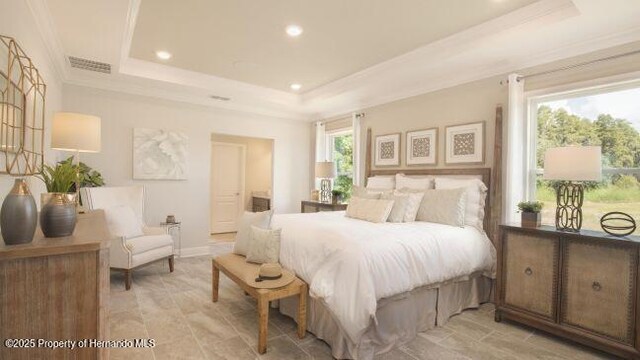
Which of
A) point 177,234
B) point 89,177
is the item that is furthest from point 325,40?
point 177,234

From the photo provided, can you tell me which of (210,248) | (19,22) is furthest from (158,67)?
(210,248)

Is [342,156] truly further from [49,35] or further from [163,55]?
[49,35]

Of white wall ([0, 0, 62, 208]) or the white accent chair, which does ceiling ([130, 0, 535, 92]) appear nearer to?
white wall ([0, 0, 62, 208])

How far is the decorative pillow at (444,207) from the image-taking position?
3.04 m

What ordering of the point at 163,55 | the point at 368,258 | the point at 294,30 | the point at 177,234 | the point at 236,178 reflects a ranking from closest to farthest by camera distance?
the point at 368,258 → the point at 294,30 → the point at 163,55 → the point at 177,234 → the point at 236,178

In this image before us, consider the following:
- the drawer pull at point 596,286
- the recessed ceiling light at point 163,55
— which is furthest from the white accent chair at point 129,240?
the drawer pull at point 596,286

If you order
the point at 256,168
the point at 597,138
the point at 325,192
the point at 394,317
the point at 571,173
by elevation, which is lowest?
the point at 394,317

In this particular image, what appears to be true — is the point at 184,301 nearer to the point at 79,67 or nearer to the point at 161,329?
the point at 161,329

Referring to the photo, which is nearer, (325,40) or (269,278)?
(269,278)

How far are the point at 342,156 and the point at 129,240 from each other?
357 cm

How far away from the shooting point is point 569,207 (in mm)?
2590

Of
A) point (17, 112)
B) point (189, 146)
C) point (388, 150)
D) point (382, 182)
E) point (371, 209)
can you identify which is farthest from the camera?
point (189, 146)

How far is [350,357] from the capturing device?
6.90 feet

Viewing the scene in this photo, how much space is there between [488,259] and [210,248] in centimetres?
425
